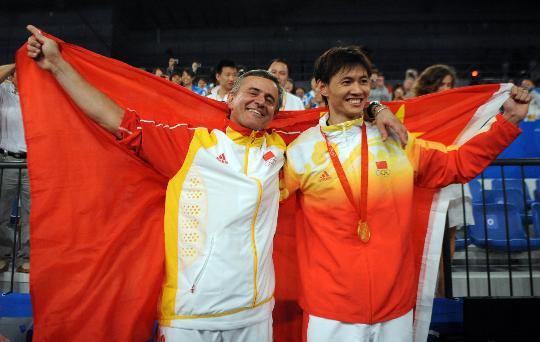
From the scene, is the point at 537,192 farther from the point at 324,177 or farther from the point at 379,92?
the point at 324,177

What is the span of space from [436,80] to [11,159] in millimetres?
4308

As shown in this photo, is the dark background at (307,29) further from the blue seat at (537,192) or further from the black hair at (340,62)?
the black hair at (340,62)

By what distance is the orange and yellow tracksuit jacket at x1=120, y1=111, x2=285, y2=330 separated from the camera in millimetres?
1906

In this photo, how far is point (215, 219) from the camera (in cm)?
197

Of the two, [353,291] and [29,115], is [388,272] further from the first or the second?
[29,115]

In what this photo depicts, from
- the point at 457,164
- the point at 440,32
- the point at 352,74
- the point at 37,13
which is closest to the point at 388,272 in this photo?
the point at 457,164

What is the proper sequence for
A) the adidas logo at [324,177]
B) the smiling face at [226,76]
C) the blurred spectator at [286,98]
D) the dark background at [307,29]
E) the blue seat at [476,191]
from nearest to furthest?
the adidas logo at [324,177], the blurred spectator at [286,98], the smiling face at [226,76], the blue seat at [476,191], the dark background at [307,29]

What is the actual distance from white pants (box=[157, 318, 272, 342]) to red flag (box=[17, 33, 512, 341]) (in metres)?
0.37

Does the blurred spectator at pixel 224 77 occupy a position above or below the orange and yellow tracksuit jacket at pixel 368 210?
above

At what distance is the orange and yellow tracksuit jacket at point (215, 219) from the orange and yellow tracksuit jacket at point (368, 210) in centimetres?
19

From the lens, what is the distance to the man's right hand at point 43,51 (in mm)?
A: 2133

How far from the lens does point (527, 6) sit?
16.4m

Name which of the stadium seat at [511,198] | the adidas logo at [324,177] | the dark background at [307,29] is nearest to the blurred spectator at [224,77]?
the adidas logo at [324,177]

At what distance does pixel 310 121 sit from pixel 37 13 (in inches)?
692
